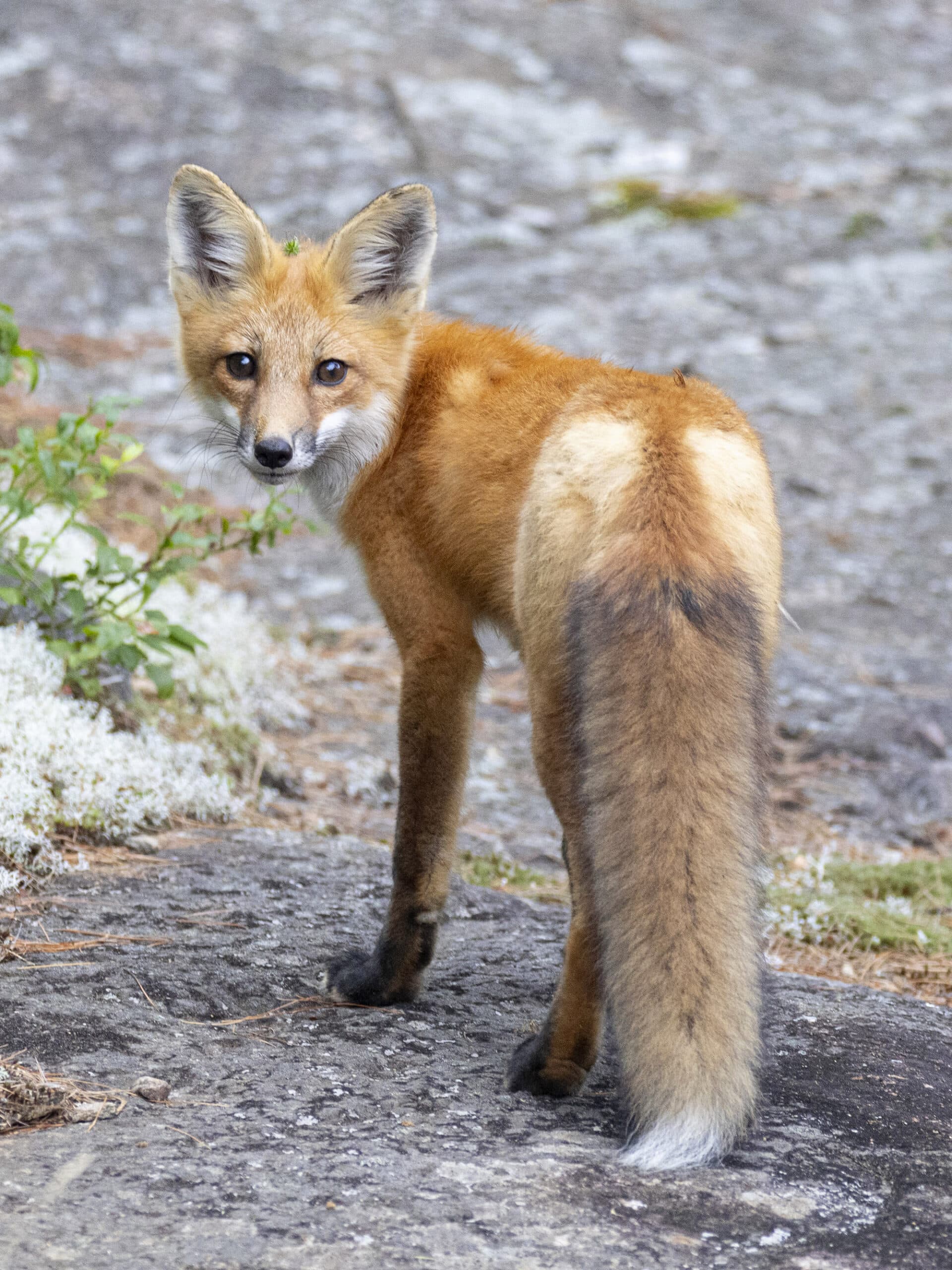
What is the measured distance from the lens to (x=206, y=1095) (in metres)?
2.80

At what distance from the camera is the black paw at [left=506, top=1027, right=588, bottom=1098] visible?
3014mm

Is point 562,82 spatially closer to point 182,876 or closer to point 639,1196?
point 182,876

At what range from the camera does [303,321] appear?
13.1 ft

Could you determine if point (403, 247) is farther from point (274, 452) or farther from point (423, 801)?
point (423, 801)

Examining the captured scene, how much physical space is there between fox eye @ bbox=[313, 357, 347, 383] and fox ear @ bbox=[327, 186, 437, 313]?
0.28m

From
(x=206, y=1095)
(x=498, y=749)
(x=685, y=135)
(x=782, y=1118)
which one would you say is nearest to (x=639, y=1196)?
(x=782, y=1118)

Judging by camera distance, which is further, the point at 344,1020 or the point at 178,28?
the point at 178,28

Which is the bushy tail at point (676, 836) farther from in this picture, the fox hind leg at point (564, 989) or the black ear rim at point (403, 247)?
the black ear rim at point (403, 247)

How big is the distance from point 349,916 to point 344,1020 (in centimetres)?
77

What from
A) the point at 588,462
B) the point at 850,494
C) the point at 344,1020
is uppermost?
the point at 850,494

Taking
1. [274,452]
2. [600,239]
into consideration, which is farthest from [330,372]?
[600,239]

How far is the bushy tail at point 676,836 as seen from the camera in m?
2.56

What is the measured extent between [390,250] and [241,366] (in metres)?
0.68

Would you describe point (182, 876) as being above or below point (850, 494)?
below
